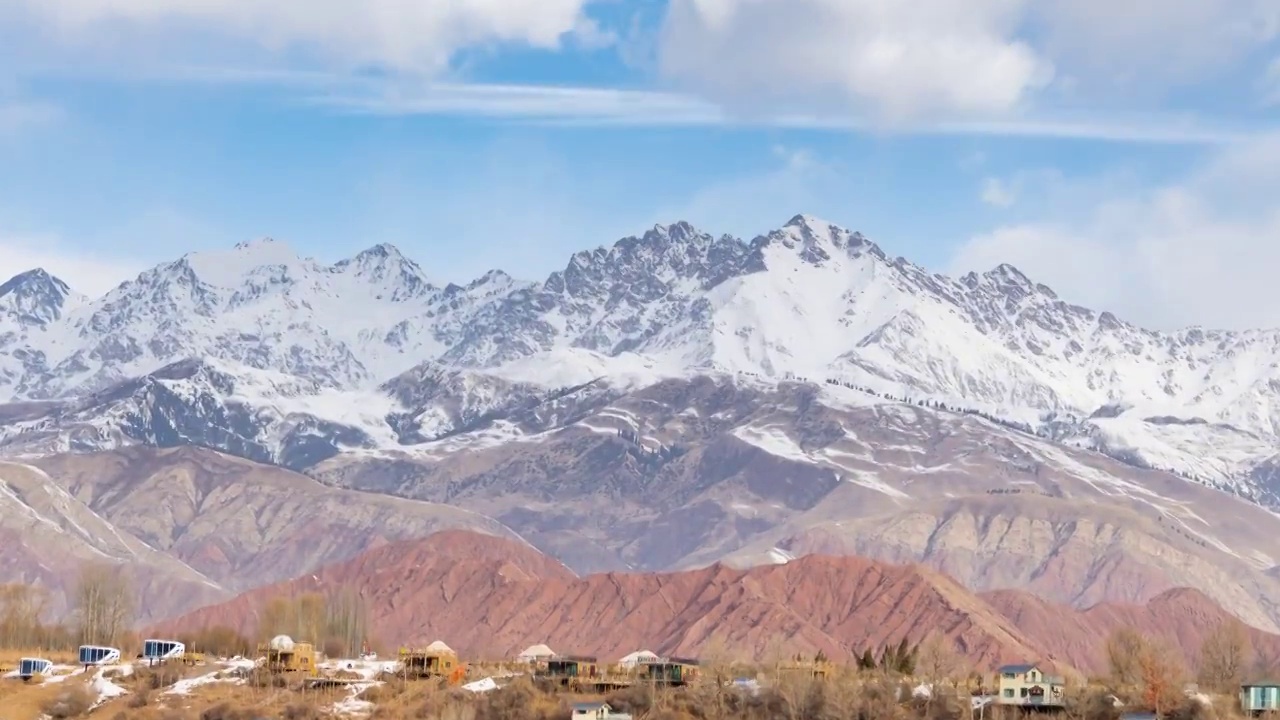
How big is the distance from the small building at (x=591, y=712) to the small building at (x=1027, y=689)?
71.0 feet

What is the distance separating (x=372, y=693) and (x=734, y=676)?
23.7m

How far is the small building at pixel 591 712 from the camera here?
128m

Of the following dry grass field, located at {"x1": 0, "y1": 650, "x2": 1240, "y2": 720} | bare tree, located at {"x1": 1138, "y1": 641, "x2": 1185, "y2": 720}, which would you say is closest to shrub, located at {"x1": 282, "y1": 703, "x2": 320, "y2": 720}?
dry grass field, located at {"x1": 0, "y1": 650, "x2": 1240, "y2": 720}

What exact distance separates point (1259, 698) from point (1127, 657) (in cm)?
2460

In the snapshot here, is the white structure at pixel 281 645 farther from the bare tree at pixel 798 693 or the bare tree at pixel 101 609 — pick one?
the bare tree at pixel 798 693

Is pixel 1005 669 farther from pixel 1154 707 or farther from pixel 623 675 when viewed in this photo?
pixel 623 675

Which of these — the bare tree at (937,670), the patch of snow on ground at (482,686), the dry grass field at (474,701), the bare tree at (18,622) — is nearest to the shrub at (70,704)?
the dry grass field at (474,701)

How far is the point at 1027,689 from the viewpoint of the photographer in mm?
132750

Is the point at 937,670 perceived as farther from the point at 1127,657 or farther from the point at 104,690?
the point at 104,690

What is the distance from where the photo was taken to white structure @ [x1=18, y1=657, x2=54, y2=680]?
144875 mm

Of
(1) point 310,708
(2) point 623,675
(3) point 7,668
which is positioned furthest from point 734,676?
(3) point 7,668

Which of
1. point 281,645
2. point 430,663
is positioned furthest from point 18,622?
point 430,663

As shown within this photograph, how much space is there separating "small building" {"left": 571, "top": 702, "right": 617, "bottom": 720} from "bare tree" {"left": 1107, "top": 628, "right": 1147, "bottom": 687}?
101ft

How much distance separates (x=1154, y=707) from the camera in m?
124
